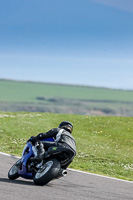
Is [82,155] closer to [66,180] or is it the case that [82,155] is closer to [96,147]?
[96,147]

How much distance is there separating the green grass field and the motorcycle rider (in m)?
4.83

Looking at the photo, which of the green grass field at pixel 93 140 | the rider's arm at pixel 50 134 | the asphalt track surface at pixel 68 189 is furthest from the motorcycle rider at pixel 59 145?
the green grass field at pixel 93 140

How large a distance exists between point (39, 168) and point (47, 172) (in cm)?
46

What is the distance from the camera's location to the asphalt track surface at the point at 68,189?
830cm

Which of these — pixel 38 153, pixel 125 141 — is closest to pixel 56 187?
pixel 38 153

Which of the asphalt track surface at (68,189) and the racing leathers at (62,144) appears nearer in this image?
the asphalt track surface at (68,189)

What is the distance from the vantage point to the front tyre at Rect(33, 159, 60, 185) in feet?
30.2

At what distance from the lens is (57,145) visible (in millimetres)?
9773

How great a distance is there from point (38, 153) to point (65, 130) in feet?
3.33

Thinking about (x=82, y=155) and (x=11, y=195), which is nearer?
(x=11, y=195)

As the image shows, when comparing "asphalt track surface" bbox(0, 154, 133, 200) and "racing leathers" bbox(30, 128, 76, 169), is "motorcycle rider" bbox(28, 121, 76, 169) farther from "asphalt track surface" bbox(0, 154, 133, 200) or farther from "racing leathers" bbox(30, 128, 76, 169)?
"asphalt track surface" bbox(0, 154, 133, 200)

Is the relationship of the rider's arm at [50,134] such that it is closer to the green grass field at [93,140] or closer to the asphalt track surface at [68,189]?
the asphalt track surface at [68,189]

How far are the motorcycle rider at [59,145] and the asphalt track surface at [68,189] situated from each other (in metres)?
0.77

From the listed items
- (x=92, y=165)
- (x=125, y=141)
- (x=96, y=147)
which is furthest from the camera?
(x=125, y=141)
